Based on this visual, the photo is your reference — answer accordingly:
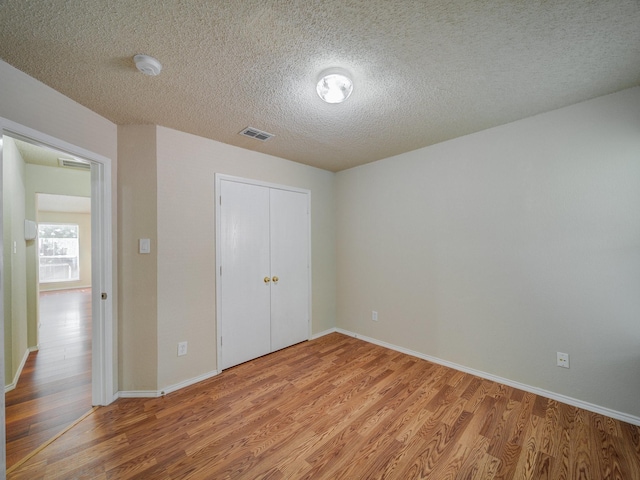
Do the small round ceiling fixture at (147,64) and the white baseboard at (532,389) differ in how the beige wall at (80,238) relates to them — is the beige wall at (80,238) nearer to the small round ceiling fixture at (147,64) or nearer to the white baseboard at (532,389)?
the small round ceiling fixture at (147,64)

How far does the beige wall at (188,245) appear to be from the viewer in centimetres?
234

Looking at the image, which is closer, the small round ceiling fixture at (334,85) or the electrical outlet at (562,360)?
the small round ceiling fixture at (334,85)

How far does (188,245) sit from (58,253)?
855 cm

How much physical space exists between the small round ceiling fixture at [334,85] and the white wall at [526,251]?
1654 mm

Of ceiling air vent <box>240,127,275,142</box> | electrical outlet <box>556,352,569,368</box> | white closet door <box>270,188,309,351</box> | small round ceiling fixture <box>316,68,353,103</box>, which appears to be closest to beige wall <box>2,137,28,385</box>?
ceiling air vent <box>240,127,275,142</box>

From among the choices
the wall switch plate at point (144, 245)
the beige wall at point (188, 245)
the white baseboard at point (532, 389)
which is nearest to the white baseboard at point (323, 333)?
the white baseboard at point (532, 389)

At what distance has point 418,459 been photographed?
5.24 ft

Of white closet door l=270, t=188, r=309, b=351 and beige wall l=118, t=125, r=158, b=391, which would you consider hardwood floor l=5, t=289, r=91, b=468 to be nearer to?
beige wall l=118, t=125, r=158, b=391

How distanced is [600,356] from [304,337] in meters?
2.92

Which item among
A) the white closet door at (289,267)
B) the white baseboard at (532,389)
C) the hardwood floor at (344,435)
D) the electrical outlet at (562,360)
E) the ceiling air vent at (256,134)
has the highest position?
the ceiling air vent at (256,134)

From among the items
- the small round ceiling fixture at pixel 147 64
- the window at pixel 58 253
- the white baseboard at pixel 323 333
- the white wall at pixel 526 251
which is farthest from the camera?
the window at pixel 58 253

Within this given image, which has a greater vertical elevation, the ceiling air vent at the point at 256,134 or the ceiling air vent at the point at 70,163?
the ceiling air vent at the point at 256,134

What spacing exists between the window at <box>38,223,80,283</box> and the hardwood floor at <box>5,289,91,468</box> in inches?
200

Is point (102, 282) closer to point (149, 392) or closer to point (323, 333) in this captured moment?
point (149, 392)
